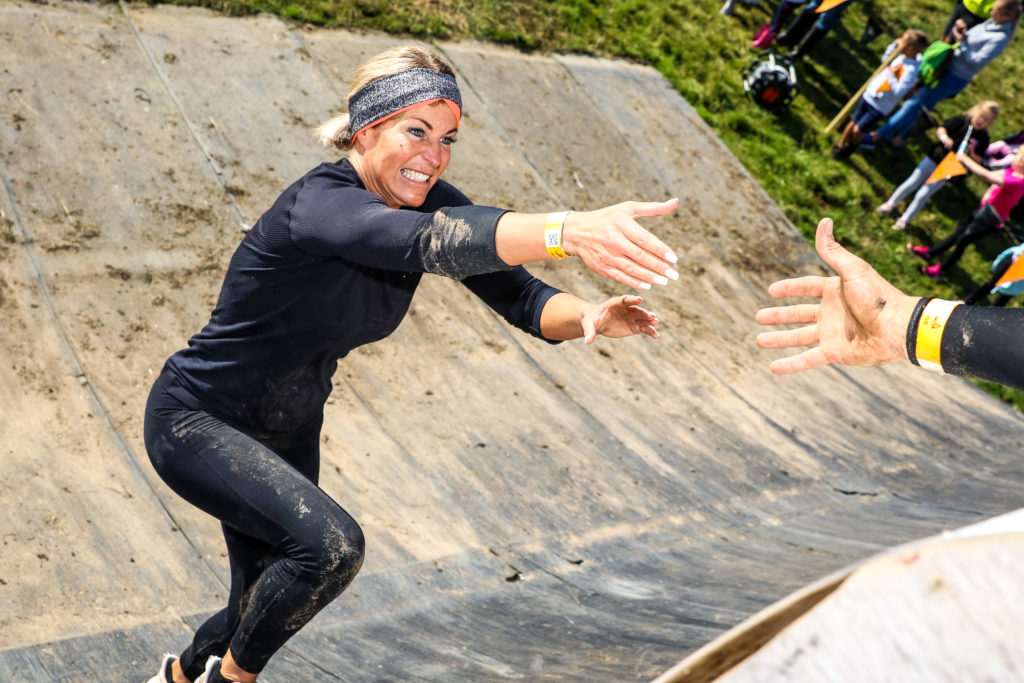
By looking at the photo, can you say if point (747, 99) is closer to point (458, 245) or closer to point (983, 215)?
point (983, 215)

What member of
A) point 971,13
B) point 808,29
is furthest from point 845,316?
point 808,29

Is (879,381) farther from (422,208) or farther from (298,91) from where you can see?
(422,208)

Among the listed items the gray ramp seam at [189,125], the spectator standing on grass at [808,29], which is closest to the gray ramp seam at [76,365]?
the gray ramp seam at [189,125]

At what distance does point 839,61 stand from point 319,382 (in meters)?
12.9

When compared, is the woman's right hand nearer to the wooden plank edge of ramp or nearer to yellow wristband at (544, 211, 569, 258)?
yellow wristband at (544, 211, 569, 258)

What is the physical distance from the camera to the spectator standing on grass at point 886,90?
11.2m

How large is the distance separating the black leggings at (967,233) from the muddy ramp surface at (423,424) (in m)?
2.73

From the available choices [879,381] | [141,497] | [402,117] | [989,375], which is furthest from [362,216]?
[879,381]

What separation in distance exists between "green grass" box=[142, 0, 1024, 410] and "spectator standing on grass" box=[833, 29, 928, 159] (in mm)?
341

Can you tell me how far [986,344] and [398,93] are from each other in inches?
72.5

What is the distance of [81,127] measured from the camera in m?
6.39

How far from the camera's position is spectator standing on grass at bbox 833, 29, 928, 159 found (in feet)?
36.7

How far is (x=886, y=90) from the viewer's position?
11.7m

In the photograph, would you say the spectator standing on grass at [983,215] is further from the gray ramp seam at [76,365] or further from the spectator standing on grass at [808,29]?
the gray ramp seam at [76,365]
